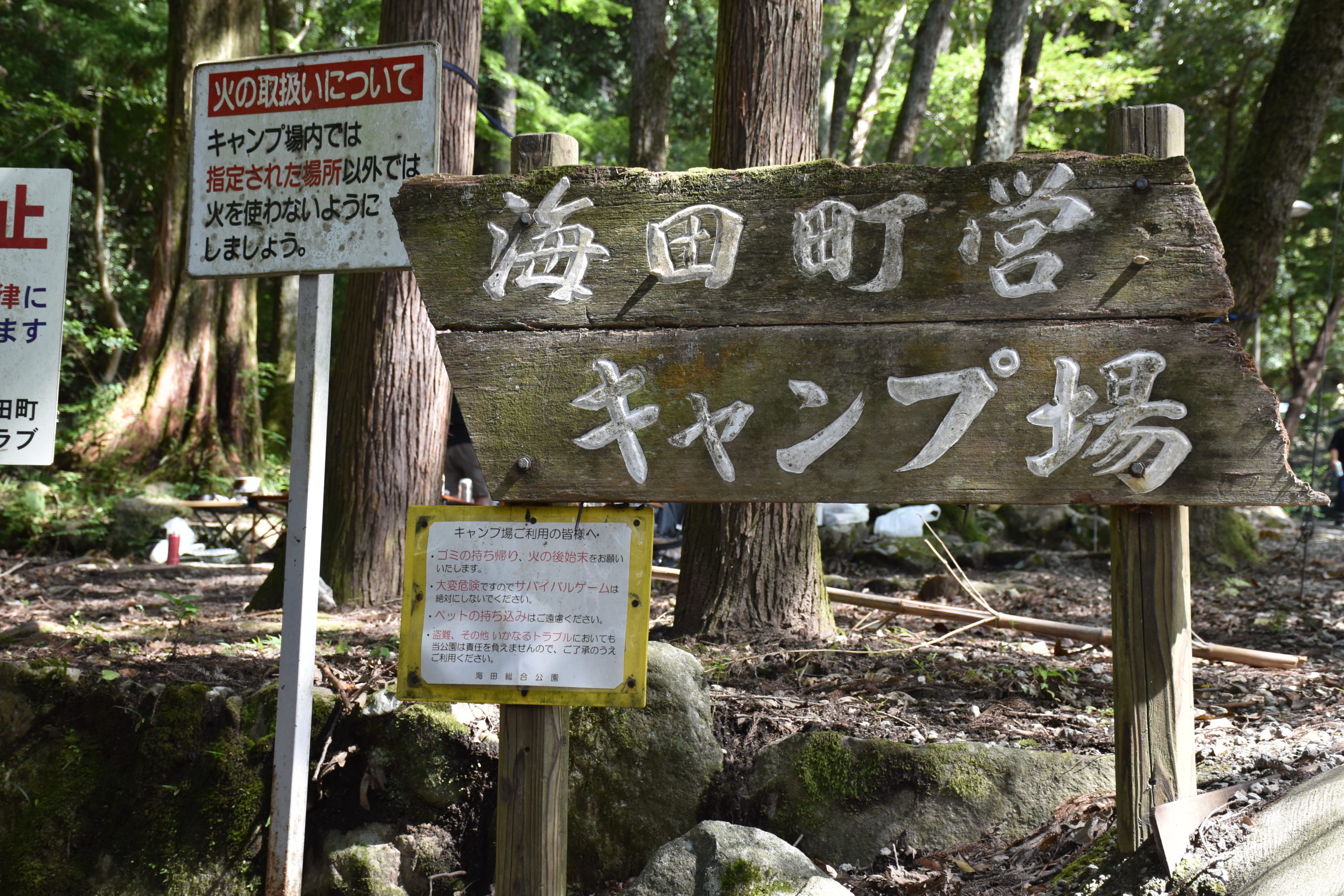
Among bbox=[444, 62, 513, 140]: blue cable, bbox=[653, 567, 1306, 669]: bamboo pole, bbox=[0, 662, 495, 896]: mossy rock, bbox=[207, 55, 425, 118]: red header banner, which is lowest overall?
bbox=[0, 662, 495, 896]: mossy rock

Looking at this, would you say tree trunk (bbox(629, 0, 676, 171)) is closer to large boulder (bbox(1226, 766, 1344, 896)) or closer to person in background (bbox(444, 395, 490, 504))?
person in background (bbox(444, 395, 490, 504))

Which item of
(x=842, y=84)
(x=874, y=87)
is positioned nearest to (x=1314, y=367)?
(x=874, y=87)

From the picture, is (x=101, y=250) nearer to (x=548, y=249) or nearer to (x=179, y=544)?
(x=179, y=544)

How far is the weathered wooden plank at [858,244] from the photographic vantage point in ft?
7.00

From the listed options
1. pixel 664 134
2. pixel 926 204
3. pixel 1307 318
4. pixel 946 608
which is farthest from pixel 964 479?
pixel 1307 318

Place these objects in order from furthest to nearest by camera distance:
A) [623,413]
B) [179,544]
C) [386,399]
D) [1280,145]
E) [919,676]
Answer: [179,544] < [1280,145] < [386,399] < [919,676] < [623,413]

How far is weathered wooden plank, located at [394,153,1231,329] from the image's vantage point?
213 centimetres

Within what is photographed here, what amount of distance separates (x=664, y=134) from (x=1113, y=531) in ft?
33.8

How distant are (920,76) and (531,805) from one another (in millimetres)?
11518

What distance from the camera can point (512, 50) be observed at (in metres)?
14.9

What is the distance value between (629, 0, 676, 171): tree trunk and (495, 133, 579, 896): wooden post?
9.56 m

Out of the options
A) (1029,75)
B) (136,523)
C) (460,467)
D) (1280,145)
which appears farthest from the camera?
(1029,75)

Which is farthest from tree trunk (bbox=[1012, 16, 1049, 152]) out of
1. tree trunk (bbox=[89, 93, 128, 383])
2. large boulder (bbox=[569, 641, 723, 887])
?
tree trunk (bbox=[89, 93, 128, 383])

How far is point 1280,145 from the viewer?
21.1 ft
